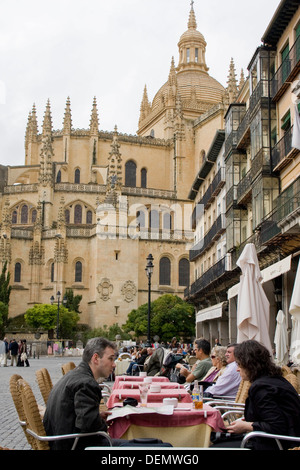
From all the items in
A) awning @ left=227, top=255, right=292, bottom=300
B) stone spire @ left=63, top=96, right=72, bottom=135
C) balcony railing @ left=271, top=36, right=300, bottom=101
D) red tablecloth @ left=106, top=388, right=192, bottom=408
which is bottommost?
red tablecloth @ left=106, top=388, right=192, bottom=408

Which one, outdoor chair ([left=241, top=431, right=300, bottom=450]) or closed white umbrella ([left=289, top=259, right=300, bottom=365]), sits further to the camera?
closed white umbrella ([left=289, top=259, right=300, bottom=365])

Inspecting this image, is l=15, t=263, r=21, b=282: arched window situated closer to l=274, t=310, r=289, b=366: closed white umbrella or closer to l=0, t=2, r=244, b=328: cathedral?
l=0, t=2, r=244, b=328: cathedral

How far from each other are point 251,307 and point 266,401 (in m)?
6.23

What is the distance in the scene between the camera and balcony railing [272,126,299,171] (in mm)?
15869

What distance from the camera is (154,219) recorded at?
5484 cm

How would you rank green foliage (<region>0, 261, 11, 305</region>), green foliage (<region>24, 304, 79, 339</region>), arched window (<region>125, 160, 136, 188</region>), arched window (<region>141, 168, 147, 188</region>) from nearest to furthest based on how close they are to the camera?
green foliage (<region>24, 304, 79, 339</region>) < green foliage (<region>0, 261, 11, 305</region>) < arched window (<region>125, 160, 136, 188</region>) < arched window (<region>141, 168, 147, 188</region>)

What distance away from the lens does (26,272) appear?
5091cm

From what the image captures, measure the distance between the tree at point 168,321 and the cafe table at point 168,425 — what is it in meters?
36.3

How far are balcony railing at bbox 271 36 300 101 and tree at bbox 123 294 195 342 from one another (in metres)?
25.5

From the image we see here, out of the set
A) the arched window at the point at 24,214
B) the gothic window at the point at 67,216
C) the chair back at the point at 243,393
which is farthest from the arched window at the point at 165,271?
the chair back at the point at 243,393

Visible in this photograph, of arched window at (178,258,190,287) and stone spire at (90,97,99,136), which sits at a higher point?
stone spire at (90,97,99,136)

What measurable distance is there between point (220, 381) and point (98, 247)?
4163 centimetres

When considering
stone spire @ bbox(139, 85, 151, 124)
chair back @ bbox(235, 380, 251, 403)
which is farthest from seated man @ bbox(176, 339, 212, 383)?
stone spire @ bbox(139, 85, 151, 124)
